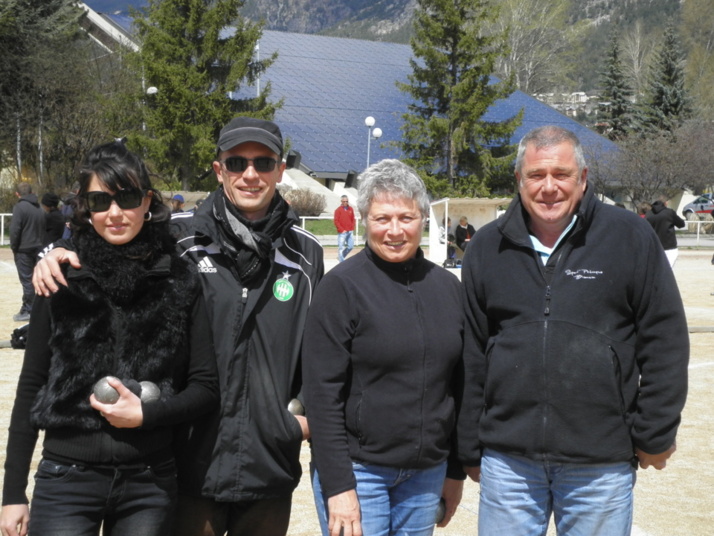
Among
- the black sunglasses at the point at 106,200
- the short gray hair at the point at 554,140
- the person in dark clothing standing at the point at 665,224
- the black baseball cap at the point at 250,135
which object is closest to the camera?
the black sunglasses at the point at 106,200

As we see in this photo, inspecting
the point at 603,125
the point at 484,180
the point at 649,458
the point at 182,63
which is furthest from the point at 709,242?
the point at 649,458

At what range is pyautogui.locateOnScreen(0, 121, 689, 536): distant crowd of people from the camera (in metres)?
3.16

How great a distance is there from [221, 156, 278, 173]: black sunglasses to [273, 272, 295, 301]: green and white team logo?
450mm

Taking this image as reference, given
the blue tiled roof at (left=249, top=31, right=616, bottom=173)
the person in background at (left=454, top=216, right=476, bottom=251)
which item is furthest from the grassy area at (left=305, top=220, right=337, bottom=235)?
the blue tiled roof at (left=249, top=31, right=616, bottom=173)

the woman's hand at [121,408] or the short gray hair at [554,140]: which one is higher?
the short gray hair at [554,140]

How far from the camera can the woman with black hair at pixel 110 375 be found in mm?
3057

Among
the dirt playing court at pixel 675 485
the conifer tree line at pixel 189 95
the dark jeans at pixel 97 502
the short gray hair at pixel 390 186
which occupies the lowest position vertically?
the dirt playing court at pixel 675 485

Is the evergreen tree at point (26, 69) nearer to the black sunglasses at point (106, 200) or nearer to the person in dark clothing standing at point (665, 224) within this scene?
the person in dark clothing standing at point (665, 224)

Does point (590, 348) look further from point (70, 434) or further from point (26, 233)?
point (26, 233)

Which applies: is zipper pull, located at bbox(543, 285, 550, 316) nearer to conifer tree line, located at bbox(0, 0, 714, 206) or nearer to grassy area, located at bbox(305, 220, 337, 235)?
conifer tree line, located at bbox(0, 0, 714, 206)

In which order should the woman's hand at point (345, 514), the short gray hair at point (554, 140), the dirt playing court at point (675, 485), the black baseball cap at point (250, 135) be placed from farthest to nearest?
the dirt playing court at point (675, 485), the black baseball cap at point (250, 135), the short gray hair at point (554, 140), the woman's hand at point (345, 514)

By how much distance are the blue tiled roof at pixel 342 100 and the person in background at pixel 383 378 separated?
44.0 meters

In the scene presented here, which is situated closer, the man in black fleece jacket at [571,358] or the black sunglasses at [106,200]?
the black sunglasses at [106,200]

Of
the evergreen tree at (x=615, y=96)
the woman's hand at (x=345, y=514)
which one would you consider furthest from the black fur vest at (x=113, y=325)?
the evergreen tree at (x=615, y=96)
